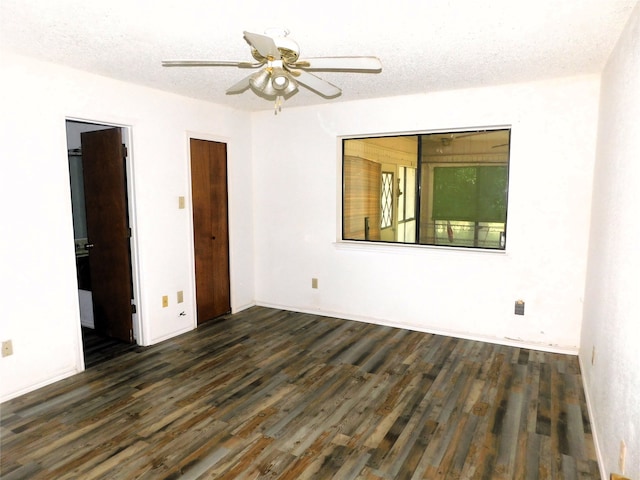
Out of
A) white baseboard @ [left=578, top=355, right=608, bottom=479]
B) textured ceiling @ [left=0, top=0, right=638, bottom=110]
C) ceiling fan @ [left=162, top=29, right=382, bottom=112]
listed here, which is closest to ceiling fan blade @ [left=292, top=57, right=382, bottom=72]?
ceiling fan @ [left=162, top=29, right=382, bottom=112]

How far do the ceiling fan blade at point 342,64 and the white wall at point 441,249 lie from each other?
2.17 metres

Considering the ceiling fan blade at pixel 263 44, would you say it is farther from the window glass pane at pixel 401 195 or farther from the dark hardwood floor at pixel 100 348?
the dark hardwood floor at pixel 100 348

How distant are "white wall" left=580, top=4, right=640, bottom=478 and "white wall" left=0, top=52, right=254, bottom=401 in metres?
3.72

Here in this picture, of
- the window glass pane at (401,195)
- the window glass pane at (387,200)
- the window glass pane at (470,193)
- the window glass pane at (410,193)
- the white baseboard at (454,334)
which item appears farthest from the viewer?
the window glass pane at (387,200)

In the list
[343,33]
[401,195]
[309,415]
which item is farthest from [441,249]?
[343,33]

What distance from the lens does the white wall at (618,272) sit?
5.99ft

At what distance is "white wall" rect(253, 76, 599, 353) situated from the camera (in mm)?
3721

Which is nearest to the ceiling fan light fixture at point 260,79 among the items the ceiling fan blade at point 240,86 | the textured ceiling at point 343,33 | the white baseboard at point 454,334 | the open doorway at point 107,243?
the ceiling fan blade at point 240,86

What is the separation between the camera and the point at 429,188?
4473 mm

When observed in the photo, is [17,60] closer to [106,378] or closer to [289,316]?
[106,378]

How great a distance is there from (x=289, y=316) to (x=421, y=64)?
314 cm

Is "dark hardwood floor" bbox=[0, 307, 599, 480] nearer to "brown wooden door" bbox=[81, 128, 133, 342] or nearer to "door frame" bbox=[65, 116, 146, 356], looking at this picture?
"door frame" bbox=[65, 116, 146, 356]

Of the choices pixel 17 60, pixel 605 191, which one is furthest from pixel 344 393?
pixel 17 60

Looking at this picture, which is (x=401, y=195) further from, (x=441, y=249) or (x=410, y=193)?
(x=441, y=249)
